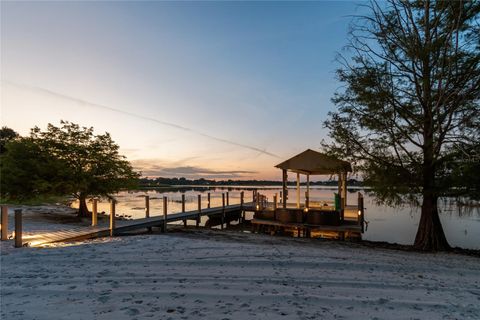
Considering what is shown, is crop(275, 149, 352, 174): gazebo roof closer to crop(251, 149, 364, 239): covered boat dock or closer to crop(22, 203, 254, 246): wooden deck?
crop(251, 149, 364, 239): covered boat dock

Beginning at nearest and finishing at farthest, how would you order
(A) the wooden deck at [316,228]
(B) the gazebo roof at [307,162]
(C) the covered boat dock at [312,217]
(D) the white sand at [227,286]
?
(D) the white sand at [227,286]
(A) the wooden deck at [316,228]
(C) the covered boat dock at [312,217]
(B) the gazebo roof at [307,162]

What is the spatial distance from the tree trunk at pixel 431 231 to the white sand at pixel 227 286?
8.48ft

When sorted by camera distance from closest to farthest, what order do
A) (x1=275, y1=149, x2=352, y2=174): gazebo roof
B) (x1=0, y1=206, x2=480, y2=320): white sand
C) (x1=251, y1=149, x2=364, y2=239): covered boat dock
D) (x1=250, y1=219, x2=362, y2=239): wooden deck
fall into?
(x1=0, y1=206, x2=480, y2=320): white sand
(x1=250, y1=219, x2=362, y2=239): wooden deck
(x1=251, y1=149, x2=364, y2=239): covered boat dock
(x1=275, y1=149, x2=352, y2=174): gazebo roof

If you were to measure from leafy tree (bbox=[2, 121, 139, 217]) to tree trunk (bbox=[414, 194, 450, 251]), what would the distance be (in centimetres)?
1484

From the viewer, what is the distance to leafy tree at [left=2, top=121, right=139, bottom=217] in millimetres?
14523

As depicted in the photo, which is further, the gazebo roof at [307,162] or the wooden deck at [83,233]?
the gazebo roof at [307,162]

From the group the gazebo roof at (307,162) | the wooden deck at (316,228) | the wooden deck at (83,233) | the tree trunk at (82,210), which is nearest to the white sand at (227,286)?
the wooden deck at (83,233)

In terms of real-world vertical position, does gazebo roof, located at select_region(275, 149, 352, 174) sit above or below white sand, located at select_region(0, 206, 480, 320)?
above

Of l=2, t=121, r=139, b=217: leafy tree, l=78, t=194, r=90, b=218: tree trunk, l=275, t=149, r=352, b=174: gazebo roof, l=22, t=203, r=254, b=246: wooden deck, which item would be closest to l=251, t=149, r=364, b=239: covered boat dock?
l=275, t=149, r=352, b=174: gazebo roof

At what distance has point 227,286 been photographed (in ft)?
16.0

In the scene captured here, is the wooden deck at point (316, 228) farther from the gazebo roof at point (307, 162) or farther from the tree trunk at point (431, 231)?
the tree trunk at point (431, 231)

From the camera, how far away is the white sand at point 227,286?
3906 mm

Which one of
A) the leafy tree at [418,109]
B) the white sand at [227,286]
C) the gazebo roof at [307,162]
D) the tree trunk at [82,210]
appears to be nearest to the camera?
the white sand at [227,286]

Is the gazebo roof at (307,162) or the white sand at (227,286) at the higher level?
the gazebo roof at (307,162)
